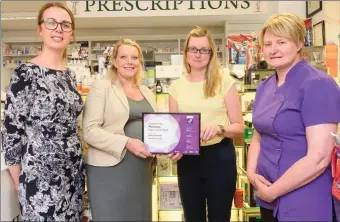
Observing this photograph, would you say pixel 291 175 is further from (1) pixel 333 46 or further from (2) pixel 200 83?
(1) pixel 333 46

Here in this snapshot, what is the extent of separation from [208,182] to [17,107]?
98 cm

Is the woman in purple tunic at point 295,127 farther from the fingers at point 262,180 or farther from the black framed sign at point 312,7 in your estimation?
the black framed sign at point 312,7

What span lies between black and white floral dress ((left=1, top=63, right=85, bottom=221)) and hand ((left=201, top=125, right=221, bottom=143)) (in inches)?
21.4

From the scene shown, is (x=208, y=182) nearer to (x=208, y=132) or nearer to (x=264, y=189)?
(x=208, y=132)

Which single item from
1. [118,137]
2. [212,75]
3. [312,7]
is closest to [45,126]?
[118,137]

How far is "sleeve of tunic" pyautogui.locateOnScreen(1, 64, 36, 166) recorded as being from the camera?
1346 mm

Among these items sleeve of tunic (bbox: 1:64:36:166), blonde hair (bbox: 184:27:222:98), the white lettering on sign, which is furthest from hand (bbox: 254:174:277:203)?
the white lettering on sign

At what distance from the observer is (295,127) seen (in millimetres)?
1291

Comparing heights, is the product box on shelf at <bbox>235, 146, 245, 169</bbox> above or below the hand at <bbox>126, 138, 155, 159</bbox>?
below

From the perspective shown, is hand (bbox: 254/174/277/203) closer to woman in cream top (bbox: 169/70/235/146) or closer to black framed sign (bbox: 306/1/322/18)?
woman in cream top (bbox: 169/70/235/146)

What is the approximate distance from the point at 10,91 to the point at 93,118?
1.06 ft

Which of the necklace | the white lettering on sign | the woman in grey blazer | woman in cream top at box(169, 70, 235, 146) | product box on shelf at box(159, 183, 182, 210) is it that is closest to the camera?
the woman in grey blazer

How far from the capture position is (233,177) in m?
1.84

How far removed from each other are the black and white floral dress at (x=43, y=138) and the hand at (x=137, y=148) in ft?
0.84
